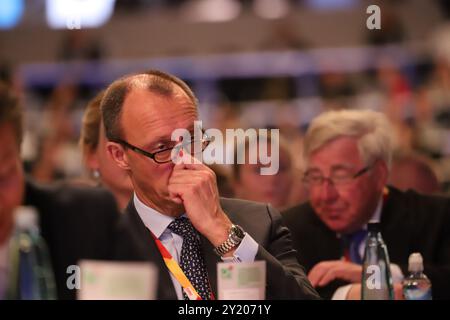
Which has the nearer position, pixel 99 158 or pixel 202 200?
pixel 202 200

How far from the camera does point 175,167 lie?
1947 mm

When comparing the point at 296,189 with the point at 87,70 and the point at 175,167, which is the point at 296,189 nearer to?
the point at 175,167

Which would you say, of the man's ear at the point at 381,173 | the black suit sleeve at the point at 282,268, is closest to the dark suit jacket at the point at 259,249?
the black suit sleeve at the point at 282,268

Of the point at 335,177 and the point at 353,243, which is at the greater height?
the point at 335,177

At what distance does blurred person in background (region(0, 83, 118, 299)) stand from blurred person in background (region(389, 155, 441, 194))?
4.49 ft

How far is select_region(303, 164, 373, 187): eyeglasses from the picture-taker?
2.53 meters

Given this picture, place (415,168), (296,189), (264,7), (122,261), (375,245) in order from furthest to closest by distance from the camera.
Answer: (264,7)
(415,168)
(296,189)
(375,245)
(122,261)

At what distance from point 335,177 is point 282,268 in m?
0.69

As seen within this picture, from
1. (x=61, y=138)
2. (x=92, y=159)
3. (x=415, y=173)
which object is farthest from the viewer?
(x=61, y=138)

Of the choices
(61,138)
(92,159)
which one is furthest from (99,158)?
(61,138)

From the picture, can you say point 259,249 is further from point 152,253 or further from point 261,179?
point 261,179

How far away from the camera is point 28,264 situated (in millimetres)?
1955
